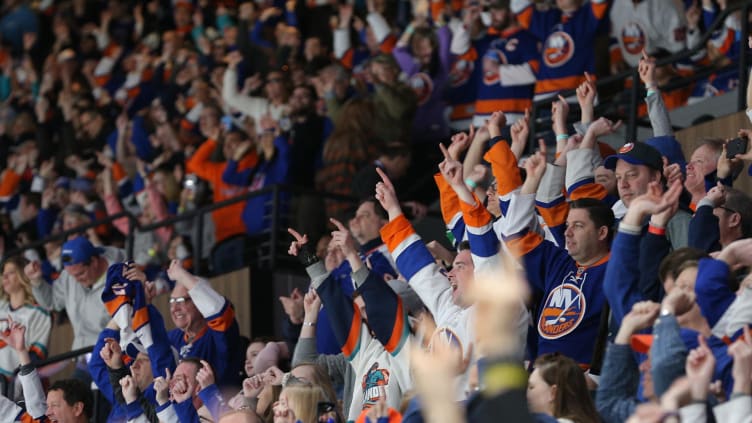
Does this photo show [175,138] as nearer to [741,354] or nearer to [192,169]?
[192,169]

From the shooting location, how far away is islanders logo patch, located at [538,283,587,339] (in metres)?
6.69

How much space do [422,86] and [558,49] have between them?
139cm

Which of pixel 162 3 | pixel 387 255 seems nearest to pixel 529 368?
pixel 387 255

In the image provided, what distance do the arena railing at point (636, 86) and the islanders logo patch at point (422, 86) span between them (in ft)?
4.53

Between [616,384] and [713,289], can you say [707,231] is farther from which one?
[616,384]

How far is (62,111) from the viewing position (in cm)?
1616

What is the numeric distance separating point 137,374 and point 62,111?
27.0ft

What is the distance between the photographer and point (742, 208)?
681 cm

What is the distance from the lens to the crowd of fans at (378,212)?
18.5 ft

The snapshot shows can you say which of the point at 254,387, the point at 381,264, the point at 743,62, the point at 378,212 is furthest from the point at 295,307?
the point at 743,62

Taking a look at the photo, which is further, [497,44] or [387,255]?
[497,44]

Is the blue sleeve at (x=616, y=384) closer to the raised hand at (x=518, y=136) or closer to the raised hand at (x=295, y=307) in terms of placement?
the raised hand at (x=518, y=136)

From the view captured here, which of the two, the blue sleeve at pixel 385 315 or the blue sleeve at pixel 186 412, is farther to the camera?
the blue sleeve at pixel 186 412

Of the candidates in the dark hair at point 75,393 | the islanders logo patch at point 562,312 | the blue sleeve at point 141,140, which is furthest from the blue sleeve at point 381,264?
the blue sleeve at point 141,140
